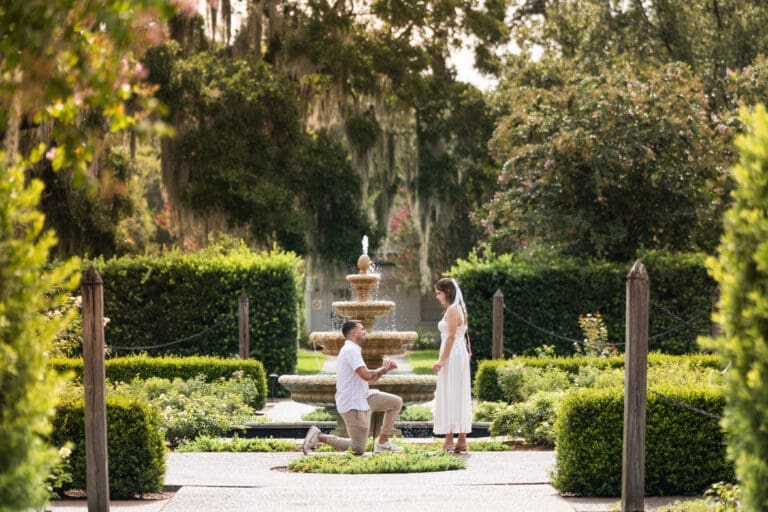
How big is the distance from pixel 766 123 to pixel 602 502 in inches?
166

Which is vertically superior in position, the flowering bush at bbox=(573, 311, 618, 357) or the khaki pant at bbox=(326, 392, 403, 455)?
the flowering bush at bbox=(573, 311, 618, 357)

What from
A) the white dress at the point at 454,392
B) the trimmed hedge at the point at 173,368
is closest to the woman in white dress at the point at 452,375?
the white dress at the point at 454,392

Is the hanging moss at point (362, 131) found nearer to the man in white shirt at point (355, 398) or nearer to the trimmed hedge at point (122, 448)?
the man in white shirt at point (355, 398)

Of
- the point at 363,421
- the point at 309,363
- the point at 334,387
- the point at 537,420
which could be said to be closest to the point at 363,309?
the point at 334,387

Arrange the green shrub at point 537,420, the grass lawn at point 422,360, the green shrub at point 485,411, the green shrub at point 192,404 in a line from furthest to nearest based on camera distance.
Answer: the grass lawn at point 422,360
the green shrub at point 485,411
the green shrub at point 192,404
the green shrub at point 537,420

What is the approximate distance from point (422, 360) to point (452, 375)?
2405 centimetres

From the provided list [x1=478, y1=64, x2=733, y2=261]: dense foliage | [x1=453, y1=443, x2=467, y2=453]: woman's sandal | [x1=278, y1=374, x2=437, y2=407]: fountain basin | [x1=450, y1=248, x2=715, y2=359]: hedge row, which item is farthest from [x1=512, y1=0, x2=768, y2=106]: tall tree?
[x1=453, y1=443, x2=467, y2=453]: woman's sandal

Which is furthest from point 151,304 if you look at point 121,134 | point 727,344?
point 727,344

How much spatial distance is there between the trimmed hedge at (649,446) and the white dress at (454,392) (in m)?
2.67

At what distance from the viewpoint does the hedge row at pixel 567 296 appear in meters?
21.8

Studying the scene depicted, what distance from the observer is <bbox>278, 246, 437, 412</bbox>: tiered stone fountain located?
14891 millimetres

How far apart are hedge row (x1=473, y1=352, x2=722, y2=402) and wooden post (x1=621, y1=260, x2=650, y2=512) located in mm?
6091

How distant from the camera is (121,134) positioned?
24984mm

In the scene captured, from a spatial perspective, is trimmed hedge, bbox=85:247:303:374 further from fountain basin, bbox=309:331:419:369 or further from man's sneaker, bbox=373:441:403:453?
man's sneaker, bbox=373:441:403:453
